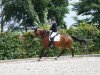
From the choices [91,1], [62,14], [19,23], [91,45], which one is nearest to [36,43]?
[91,45]

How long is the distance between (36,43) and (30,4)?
22.4 m

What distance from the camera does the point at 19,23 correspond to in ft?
182

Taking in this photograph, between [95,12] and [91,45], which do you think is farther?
[95,12]

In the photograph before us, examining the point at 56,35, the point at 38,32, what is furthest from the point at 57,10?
the point at 38,32

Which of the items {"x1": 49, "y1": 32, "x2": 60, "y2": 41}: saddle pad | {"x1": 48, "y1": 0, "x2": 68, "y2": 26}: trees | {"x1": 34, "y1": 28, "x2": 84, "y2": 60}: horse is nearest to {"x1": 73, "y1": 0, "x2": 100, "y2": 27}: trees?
{"x1": 48, "y1": 0, "x2": 68, "y2": 26}: trees

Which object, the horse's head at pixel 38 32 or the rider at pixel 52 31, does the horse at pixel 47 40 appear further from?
the rider at pixel 52 31

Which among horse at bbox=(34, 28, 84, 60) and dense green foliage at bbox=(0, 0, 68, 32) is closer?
horse at bbox=(34, 28, 84, 60)

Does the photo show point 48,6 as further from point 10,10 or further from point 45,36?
point 45,36

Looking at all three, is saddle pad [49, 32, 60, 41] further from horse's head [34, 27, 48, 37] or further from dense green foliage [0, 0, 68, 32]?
dense green foliage [0, 0, 68, 32]

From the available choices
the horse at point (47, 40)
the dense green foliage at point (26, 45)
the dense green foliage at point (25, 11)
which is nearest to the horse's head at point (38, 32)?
the horse at point (47, 40)

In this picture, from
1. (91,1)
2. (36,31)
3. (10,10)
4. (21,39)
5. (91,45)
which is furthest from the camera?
(10,10)

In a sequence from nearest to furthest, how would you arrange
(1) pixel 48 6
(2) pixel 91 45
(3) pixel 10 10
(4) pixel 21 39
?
(4) pixel 21 39
(2) pixel 91 45
(3) pixel 10 10
(1) pixel 48 6

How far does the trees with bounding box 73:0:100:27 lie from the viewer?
49031 mm

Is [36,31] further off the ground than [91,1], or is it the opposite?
[91,1]
